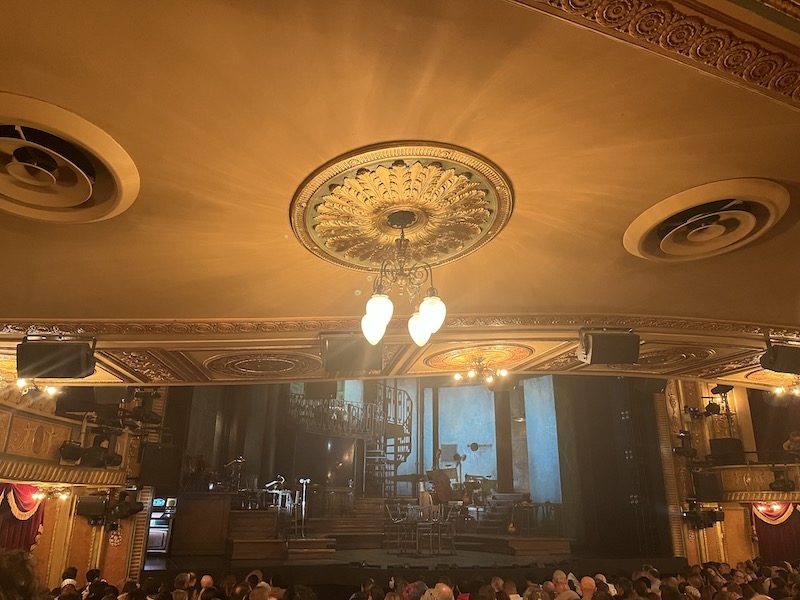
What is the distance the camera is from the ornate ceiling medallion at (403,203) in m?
3.21

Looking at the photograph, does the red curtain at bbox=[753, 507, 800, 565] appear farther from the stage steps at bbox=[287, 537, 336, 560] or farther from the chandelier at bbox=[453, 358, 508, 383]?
the chandelier at bbox=[453, 358, 508, 383]

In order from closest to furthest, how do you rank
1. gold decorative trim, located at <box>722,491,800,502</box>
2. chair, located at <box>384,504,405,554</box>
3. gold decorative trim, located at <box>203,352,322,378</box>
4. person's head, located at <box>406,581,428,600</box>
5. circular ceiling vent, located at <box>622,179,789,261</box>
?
circular ceiling vent, located at <box>622,179,789,261</box> < person's head, located at <box>406,581,428,600</box> < gold decorative trim, located at <box>203,352,322,378</box> < chair, located at <box>384,504,405,554</box> < gold decorative trim, located at <box>722,491,800,502</box>

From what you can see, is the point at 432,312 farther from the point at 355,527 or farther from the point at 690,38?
the point at 355,527

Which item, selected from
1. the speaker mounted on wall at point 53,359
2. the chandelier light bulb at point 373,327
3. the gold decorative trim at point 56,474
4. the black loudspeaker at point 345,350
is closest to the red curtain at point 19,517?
the gold decorative trim at point 56,474

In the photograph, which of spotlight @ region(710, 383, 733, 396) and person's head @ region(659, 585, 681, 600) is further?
spotlight @ region(710, 383, 733, 396)

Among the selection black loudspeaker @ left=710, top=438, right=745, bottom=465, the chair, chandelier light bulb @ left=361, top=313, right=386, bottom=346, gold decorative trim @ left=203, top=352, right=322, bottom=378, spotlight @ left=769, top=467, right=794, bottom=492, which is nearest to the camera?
chandelier light bulb @ left=361, top=313, right=386, bottom=346

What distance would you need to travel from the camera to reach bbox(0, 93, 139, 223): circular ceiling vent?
2775mm

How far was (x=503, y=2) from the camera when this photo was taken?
7.11 ft

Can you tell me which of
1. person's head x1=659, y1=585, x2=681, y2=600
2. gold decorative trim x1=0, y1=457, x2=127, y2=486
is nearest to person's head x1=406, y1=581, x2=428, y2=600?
person's head x1=659, y1=585, x2=681, y2=600

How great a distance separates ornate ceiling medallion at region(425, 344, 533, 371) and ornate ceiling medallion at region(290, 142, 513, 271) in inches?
107

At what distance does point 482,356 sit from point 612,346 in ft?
5.95

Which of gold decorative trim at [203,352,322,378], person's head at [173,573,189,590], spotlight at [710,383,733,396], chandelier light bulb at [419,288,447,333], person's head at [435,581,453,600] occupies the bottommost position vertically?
person's head at [173,573,189,590]

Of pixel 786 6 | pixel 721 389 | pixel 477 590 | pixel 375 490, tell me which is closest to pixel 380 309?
pixel 786 6

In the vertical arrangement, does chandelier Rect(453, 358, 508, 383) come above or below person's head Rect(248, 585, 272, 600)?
above
